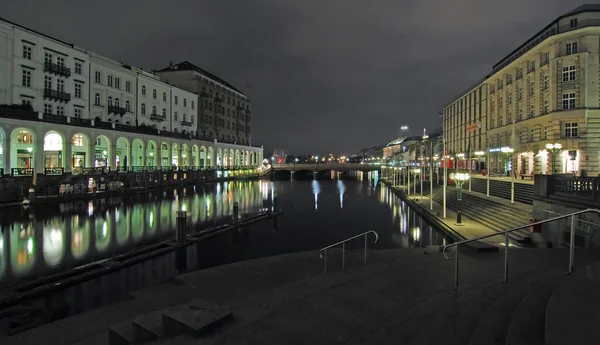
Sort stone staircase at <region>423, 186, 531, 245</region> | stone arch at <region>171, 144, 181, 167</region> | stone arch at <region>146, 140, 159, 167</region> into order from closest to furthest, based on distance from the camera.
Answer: stone staircase at <region>423, 186, 531, 245</region> < stone arch at <region>146, 140, 159, 167</region> < stone arch at <region>171, 144, 181, 167</region>

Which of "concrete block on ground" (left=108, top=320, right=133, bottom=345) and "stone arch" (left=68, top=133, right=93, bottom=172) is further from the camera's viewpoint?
"stone arch" (left=68, top=133, right=93, bottom=172)

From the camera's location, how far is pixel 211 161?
8712cm

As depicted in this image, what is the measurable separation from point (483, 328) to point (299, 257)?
395 inches

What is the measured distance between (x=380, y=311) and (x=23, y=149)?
51783 mm

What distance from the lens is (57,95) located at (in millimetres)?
46562

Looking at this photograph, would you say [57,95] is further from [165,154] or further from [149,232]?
[149,232]

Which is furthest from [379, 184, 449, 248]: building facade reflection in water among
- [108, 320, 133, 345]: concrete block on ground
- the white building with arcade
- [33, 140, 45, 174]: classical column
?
[33, 140, 45, 174]: classical column

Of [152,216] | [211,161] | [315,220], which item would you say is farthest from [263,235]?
[211,161]

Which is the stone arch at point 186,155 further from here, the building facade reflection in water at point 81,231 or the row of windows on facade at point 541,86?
the row of windows on facade at point 541,86

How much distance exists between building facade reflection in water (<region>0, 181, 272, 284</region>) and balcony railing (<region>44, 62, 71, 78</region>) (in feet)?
73.3

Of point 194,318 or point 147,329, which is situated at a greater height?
point 194,318

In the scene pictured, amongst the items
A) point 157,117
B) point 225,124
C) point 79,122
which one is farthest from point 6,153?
point 225,124

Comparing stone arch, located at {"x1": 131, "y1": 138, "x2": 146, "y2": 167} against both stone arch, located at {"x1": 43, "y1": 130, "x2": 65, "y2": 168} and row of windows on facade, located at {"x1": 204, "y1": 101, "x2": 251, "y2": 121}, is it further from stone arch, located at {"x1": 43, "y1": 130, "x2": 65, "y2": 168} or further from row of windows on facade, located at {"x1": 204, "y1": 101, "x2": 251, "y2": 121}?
row of windows on facade, located at {"x1": 204, "y1": 101, "x2": 251, "y2": 121}

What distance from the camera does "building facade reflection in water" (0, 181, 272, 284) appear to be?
1570 centimetres
